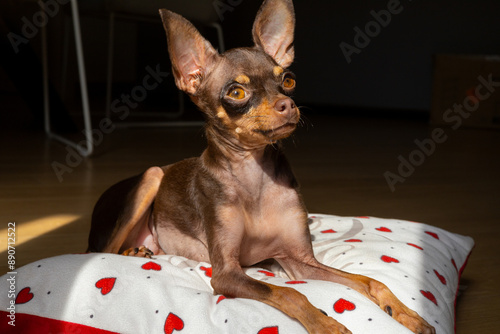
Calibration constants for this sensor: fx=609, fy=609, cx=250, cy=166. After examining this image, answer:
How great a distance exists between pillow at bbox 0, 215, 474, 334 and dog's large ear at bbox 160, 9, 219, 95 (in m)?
0.54

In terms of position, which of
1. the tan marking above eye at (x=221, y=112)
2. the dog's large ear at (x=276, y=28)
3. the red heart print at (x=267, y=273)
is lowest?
the red heart print at (x=267, y=273)

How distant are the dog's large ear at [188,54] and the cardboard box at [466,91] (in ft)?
19.2

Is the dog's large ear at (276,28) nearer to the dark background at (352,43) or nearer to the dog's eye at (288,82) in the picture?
the dog's eye at (288,82)

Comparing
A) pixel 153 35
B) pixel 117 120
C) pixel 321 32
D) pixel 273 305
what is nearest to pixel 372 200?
pixel 273 305

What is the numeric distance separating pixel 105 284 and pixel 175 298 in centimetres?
20

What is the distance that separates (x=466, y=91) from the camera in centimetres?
719

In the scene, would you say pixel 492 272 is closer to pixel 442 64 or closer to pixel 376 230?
pixel 376 230

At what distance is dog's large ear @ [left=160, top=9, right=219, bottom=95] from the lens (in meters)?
1.73

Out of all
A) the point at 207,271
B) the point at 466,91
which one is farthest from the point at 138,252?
the point at 466,91

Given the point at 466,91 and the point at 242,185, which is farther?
the point at 466,91

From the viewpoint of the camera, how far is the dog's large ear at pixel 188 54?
173 centimetres

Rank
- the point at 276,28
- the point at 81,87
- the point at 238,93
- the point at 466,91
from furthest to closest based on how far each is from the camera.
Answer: the point at 466,91 → the point at 81,87 → the point at 276,28 → the point at 238,93

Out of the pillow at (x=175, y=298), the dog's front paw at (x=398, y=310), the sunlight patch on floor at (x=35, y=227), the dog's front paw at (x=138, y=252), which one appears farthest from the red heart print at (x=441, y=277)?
the sunlight patch on floor at (x=35, y=227)

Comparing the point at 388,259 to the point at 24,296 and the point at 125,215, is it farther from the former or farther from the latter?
the point at 24,296
